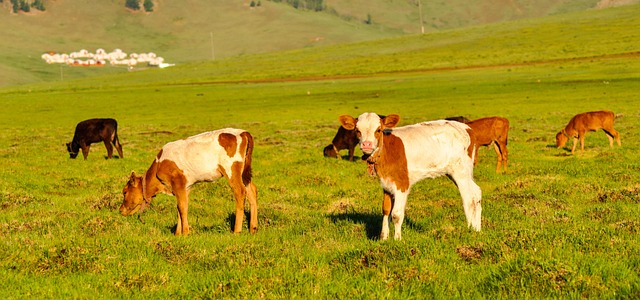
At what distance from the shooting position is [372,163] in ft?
34.9

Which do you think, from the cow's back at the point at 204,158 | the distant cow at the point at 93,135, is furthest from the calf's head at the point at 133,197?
the distant cow at the point at 93,135

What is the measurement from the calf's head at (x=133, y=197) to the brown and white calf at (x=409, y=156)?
503 cm

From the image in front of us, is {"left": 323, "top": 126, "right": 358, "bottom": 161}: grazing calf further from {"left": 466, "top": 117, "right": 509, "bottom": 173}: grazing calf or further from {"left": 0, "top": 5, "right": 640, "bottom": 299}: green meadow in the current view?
{"left": 466, "top": 117, "right": 509, "bottom": 173}: grazing calf

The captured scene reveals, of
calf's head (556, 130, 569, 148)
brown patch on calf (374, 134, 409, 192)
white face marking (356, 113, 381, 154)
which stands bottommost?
calf's head (556, 130, 569, 148)

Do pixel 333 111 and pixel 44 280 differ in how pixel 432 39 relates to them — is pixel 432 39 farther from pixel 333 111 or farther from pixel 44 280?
pixel 44 280

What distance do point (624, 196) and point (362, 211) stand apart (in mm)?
6221

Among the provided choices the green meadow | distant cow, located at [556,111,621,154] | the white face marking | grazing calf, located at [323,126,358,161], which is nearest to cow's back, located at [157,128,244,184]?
the green meadow

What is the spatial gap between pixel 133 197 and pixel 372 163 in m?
5.62

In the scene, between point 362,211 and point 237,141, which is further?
point 362,211

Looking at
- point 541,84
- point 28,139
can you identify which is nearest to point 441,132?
point 28,139

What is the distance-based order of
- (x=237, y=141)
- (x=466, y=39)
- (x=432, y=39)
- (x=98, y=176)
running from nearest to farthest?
(x=237, y=141) < (x=98, y=176) < (x=466, y=39) < (x=432, y=39)

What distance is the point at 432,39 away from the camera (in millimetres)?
163625

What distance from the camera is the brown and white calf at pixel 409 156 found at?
34.7ft

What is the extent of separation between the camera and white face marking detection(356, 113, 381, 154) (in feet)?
33.8
